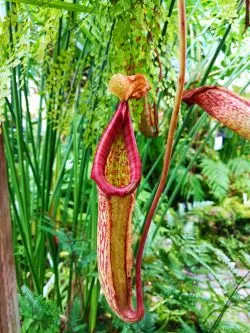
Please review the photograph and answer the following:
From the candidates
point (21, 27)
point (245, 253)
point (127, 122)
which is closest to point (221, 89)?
point (127, 122)

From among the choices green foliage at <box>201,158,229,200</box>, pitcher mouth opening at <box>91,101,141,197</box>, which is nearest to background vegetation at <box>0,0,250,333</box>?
pitcher mouth opening at <box>91,101,141,197</box>

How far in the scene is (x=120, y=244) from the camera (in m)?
0.57

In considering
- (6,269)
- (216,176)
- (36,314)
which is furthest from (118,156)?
(216,176)

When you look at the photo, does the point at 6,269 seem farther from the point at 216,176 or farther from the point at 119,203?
the point at 216,176

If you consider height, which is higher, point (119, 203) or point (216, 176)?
point (119, 203)

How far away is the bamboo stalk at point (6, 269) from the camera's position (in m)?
0.55

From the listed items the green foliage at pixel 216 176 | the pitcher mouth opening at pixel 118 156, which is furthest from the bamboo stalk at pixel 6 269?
the green foliage at pixel 216 176

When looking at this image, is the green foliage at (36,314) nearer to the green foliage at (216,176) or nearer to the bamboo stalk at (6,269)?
the bamboo stalk at (6,269)

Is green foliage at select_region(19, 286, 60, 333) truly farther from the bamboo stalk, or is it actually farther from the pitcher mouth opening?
the pitcher mouth opening

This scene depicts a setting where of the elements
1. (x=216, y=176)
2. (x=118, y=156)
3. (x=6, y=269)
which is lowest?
(x=216, y=176)

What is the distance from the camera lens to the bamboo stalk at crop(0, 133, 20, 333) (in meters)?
0.55

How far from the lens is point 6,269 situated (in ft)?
1.90

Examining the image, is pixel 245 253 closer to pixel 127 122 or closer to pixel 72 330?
pixel 72 330

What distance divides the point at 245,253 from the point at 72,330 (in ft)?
1.13
